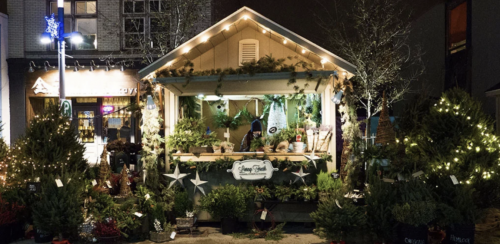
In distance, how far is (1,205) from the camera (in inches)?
Result: 347

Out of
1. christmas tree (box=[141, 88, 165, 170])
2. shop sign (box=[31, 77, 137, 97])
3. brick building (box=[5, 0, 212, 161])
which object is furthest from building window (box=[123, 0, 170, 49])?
christmas tree (box=[141, 88, 165, 170])

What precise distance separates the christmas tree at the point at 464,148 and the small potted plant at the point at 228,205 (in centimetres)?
364

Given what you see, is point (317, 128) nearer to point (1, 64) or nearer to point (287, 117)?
point (287, 117)

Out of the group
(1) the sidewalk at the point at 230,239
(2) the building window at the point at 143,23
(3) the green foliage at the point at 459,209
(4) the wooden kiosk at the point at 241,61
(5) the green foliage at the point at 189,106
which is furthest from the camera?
(2) the building window at the point at 143,23

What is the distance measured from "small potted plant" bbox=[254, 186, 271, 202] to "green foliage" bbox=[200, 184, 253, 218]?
136mm

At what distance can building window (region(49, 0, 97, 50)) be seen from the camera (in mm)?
19297

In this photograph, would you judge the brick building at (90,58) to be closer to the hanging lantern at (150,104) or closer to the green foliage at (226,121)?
the green foliage at (226,121)

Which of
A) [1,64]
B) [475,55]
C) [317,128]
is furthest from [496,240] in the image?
[1,64]

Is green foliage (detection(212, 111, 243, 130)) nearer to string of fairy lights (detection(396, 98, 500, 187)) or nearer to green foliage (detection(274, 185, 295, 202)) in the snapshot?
green foliage (detection(274, 185, 295, 202))

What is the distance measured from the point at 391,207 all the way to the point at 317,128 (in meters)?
3.11

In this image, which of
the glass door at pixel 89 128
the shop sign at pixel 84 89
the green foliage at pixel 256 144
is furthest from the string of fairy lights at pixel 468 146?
the glass door at pixel 89 128

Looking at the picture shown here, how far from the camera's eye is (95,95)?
18.9 meters

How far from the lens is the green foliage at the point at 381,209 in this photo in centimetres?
787

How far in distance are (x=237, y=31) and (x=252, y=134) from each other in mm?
2397
